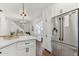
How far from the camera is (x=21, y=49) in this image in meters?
2.27

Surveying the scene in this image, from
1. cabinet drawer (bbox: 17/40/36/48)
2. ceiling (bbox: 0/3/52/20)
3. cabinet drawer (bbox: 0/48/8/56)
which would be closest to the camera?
cabinet drawer (bbox: 0/48/8/56)

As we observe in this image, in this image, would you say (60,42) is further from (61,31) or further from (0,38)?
(0,38)

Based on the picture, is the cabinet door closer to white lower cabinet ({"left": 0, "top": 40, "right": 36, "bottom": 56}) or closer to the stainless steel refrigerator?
white lower cabinet ({"left": 0, "top": 40, "right": 36, "bottom": 56})

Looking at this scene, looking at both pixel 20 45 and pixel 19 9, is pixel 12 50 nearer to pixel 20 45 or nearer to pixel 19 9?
pixel 20 45

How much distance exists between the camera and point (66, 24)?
2846 mm

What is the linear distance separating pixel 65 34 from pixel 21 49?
50.2 inches

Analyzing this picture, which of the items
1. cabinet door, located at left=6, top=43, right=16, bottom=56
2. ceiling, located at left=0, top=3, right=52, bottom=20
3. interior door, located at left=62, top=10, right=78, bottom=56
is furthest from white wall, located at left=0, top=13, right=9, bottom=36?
interior door, located at left=62, top=10, right=78, bottom=56

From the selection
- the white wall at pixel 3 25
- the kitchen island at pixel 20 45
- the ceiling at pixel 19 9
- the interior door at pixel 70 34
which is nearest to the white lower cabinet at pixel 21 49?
the kitchen island at pixel 20 45

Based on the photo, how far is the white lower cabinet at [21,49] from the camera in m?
1.89

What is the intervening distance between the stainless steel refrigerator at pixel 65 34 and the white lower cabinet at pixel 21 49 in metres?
0.87

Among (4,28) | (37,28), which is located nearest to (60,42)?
(37,28)

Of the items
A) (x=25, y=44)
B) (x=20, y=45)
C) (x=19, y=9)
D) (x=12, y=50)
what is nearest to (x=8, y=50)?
(x=12, y=50)

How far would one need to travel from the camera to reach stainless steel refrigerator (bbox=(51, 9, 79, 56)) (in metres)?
2.52

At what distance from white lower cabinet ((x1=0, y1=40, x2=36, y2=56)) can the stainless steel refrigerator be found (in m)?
0.87
